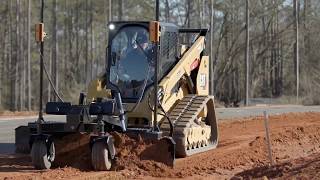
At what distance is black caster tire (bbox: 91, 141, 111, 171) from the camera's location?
12.1 meters

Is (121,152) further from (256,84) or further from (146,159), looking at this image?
(256,84)

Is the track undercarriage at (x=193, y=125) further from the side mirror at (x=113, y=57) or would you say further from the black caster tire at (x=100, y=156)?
the black caster tire at (x=100, y=156)

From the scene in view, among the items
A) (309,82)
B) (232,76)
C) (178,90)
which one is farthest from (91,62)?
(178,90)

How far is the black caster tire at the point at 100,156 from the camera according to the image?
478 inches

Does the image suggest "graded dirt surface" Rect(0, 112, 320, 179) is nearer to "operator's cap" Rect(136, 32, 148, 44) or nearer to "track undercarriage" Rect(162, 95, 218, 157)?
"track undercarriage" Rect(162, 95, 218, 157)

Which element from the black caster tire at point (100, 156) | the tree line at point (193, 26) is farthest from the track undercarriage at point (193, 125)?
the tree line at point (193, 26)

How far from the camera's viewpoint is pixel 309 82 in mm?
67500

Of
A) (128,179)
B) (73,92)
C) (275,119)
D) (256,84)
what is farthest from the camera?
(256,84)

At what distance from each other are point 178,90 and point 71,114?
3.76m

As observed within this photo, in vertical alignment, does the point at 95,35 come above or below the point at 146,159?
above

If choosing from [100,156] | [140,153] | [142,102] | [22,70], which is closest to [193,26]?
[22,70]

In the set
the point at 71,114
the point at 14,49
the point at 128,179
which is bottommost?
the point at 128,179

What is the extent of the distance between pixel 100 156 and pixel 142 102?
2313mm

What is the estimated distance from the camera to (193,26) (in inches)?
2511
